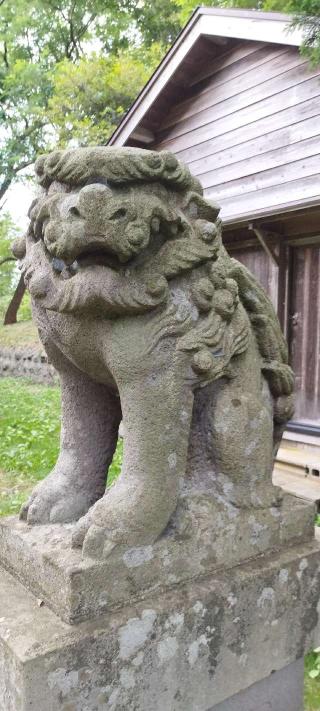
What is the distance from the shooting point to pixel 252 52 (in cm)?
493

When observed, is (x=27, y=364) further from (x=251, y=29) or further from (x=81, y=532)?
(x=81, y=532)


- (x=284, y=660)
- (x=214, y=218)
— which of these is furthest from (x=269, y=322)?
(x=284, y=660)

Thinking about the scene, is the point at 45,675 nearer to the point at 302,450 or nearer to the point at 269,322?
the point at 269,322

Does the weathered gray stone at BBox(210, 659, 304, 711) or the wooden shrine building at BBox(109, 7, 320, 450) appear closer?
the weathered gray stone at BBox(210, 659, 304, 711)

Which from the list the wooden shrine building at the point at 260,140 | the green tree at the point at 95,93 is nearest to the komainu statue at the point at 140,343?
the wooden shrine building at the point at 260,140

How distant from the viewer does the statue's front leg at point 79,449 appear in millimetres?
1611

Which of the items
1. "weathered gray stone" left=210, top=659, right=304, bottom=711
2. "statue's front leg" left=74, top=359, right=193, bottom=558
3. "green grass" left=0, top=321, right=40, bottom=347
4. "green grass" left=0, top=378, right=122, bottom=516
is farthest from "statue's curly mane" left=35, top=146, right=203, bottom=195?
"green grass" left=0, top=321, right=40, bottom=347

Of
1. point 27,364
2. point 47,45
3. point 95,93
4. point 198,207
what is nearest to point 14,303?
point 27,364

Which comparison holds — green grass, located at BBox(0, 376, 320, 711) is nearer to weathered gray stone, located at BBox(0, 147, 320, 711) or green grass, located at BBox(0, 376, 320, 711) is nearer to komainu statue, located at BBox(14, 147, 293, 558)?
weathered gray stone, located at BBox(0, 147, 320, 711)

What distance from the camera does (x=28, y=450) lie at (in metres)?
5.00

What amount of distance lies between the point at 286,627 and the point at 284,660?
112 mm

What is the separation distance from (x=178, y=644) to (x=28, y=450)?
380cm

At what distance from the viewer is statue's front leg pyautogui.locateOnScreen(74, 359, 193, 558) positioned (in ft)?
4.45

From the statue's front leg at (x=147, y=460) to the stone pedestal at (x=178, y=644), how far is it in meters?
0.11
